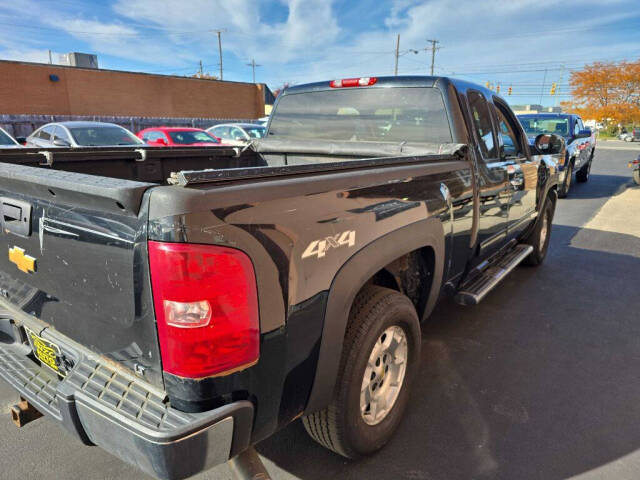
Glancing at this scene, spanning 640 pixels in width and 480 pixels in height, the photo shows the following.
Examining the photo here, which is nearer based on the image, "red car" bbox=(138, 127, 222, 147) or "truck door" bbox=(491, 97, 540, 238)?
"truck door" bbox=(491, 97, 540, 238)

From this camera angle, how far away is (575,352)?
3.44m

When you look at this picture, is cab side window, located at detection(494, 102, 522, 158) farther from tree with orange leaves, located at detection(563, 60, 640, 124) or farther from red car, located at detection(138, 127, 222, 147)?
tree with orange leaves, located at detection(563, 60, 640, 124)

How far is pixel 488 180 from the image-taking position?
3.32 metres

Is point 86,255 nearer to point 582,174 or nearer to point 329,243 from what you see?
point 329,243

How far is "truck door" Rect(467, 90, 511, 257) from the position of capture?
3269 mm

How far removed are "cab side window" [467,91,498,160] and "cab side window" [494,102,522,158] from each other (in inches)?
8.0

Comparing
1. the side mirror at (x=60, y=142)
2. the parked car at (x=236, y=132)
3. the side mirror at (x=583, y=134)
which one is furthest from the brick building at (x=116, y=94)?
the side mirror at (x=583, y=134)

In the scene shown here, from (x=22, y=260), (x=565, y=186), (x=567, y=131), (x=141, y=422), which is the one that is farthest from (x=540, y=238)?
(x=567, y=131)

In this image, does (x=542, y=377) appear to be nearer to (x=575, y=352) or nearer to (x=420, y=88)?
(x=575, y=352)

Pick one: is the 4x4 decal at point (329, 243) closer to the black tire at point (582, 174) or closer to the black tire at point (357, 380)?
the black tire at point (357, 380)

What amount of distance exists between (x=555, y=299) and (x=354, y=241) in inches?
→ 136

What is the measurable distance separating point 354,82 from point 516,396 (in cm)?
258

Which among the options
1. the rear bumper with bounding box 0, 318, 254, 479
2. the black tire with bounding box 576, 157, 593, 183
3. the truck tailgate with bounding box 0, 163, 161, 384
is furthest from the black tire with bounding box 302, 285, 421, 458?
the black tire with bounding box 576, 157, 593, 183

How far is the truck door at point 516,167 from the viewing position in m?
3.84
